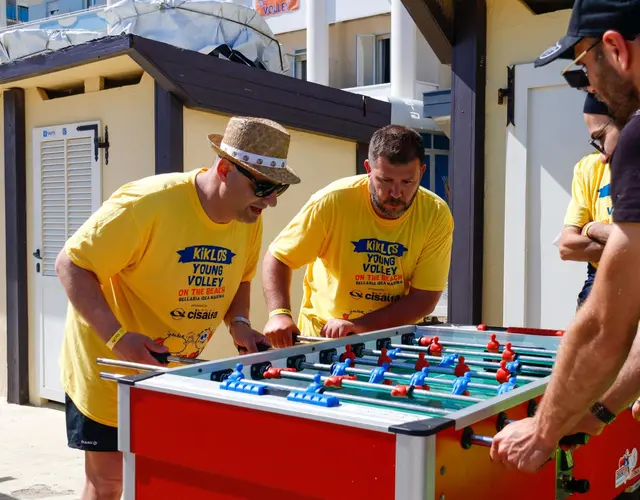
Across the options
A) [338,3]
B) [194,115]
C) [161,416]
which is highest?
[338,3]

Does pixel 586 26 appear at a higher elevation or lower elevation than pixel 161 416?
higher

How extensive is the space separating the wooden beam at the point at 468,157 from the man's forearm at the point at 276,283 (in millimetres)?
1924

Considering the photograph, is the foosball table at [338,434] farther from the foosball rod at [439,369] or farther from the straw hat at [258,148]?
the straw hat at [258,148]

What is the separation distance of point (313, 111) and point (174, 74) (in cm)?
175

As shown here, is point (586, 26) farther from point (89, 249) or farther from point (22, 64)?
point (22, 64)

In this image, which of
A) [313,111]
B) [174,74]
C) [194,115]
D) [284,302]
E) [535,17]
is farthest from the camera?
[313,111]

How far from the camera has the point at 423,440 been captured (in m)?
1.77

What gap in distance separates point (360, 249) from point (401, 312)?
0.38 meters

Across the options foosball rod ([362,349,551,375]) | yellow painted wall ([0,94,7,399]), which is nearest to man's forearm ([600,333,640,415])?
foosball rod ([362,349,551,375])

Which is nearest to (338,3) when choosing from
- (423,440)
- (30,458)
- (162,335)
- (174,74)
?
(174,74)

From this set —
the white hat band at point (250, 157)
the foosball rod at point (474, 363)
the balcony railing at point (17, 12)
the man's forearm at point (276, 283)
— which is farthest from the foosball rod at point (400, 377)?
the balcony railing at point (17, 12)

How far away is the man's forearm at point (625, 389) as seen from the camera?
6.88 ft

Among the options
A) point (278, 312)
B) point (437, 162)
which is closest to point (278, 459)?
point (278, 312)

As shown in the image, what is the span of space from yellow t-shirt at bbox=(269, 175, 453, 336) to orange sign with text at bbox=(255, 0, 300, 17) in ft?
62.4
